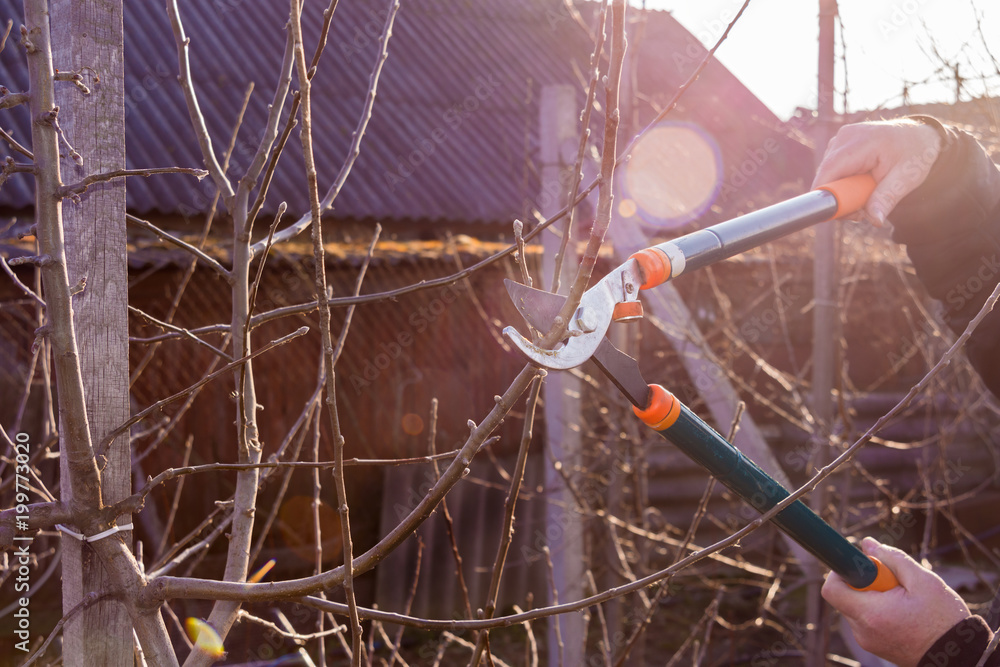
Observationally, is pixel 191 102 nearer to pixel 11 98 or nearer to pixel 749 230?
pixel 11 98

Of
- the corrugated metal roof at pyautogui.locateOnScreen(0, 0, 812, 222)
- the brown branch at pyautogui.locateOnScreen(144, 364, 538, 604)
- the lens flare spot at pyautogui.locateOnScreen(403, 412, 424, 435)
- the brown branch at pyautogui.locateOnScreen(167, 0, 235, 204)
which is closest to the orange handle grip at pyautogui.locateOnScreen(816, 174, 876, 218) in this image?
the brown branch at pyautogui.locateOnScreen(144, 364, 538, 604)

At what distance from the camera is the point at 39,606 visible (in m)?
5.82

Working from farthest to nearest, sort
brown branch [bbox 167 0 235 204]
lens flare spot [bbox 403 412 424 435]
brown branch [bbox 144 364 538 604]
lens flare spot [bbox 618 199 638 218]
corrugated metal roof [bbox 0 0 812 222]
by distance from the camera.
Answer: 1. corrugated metal roof [bbox 0 0 812 222]
2. lens flare spot [bbox 403 412 424 435]
3. lens flare spot [bbox 618 199 638 218]
4. brown branch [bbox 167 0 235 204]
5. brown branch [bbox 144 364 538 604]

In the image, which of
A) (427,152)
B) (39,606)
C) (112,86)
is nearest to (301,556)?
(39,606)

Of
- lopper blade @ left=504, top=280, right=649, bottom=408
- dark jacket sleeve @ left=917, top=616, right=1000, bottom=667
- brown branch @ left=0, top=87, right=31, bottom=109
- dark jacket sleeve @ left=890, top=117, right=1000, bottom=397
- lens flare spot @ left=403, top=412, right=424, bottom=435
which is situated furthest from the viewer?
lens flare spot @ left=403, top=412, right=424, bottom=435

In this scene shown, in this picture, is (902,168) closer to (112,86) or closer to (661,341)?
(112,86)

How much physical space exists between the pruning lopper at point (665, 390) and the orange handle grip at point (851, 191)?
0.24ft

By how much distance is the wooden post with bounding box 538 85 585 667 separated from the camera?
11.0 ft

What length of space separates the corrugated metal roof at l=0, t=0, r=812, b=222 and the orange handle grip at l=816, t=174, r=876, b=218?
474cm

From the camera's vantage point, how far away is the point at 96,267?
46.8 inches

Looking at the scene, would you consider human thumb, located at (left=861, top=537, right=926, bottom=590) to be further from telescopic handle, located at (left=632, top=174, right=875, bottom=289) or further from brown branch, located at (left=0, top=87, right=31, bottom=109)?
brown branch, located at (left=0, top=87, right=31, bottom=109)

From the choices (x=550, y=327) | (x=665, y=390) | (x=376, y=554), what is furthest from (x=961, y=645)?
(x=376, y=554)

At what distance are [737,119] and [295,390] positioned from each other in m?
9.11

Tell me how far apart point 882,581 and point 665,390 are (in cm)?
75
